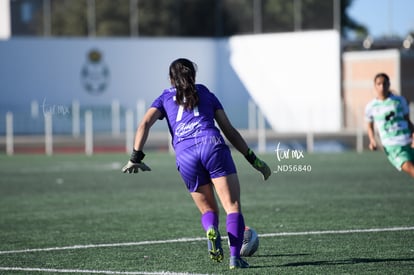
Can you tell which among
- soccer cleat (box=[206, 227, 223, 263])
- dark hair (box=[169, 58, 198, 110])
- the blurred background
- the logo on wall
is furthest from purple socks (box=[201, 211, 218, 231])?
→ the logo on wall

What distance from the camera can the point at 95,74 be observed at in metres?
45.8

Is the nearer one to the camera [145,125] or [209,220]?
[145,125]

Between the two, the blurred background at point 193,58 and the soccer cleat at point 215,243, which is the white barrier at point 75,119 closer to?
the blurred background at point 193,58

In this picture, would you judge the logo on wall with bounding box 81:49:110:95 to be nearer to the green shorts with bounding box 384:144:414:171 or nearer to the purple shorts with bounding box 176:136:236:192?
the green shorts with bounding box 384:144:414:171

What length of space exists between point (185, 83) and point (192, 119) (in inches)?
13.6

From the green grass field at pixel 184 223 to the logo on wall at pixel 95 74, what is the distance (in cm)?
2203

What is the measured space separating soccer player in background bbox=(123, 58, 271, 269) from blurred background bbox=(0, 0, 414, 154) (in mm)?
30591

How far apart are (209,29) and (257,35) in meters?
3.46

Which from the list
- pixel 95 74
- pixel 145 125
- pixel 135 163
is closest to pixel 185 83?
pixel 145 125

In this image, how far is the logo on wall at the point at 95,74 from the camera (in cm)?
4512

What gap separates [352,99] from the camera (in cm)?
4306

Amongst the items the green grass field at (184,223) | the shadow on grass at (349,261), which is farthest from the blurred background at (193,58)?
the shadow on grass at (349,261)

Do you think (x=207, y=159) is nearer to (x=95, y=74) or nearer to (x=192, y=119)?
(x=192, y=119)

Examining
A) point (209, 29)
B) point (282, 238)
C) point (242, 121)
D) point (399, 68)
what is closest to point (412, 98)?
point (399, 68)
